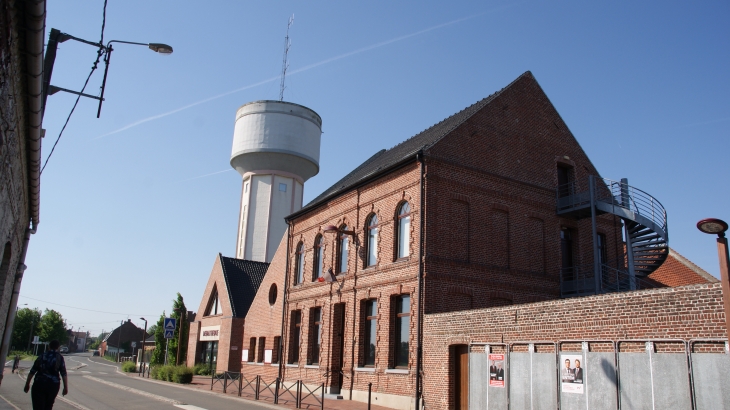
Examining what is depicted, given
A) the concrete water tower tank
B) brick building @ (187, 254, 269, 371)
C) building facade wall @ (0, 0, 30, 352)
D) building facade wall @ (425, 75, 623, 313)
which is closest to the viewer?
building facade wall @ (0, 0, 30, 352)

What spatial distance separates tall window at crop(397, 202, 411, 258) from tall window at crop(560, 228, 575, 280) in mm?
6017

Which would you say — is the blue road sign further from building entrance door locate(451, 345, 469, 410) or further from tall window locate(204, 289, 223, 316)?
building entrance door locate(451, 345, 469, 410)

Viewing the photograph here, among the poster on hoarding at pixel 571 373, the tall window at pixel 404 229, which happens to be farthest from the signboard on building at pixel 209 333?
the poster on hoarding at pixel 571 373

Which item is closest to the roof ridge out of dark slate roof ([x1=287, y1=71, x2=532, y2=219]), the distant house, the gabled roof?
the gabled roof

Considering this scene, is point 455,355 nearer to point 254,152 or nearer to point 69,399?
point 69,399

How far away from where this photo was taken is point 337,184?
29266 millimetres

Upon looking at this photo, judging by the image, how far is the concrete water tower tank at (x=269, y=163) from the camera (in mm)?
42250

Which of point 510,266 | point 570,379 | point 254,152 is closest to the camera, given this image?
point 570,379

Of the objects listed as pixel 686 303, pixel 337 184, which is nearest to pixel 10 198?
pixel 686 303

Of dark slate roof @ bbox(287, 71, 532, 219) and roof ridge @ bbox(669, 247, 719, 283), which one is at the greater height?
dark slate roof @ bbox(287, 71, 532, 219)

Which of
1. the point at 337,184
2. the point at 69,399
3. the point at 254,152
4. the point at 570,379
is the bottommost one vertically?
the point at 69,399

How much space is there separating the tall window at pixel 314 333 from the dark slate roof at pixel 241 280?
Result: 988 cm

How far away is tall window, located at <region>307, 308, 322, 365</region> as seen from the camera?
2439 centimetres

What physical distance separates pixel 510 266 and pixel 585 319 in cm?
714
